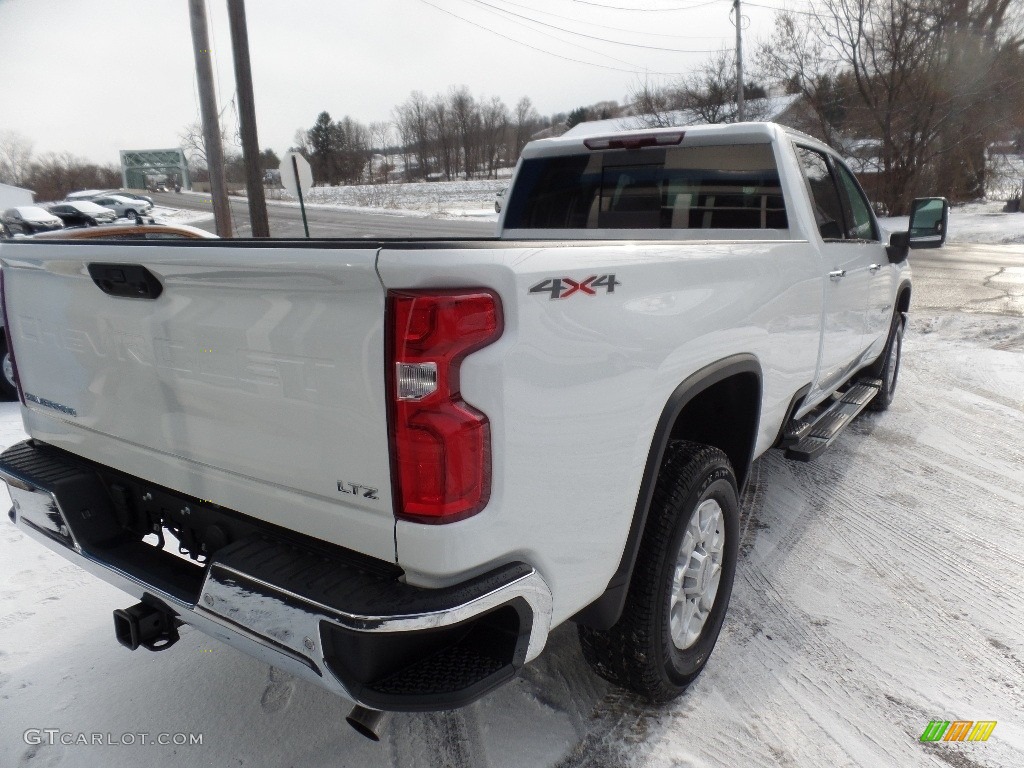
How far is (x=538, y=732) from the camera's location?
7.53 ft

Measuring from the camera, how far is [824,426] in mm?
3947

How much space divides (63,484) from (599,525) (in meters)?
1.67

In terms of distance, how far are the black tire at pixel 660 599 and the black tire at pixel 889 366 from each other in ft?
11.8

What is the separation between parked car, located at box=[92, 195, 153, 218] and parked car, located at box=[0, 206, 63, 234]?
9.17 m

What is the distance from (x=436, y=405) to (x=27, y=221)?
34847 mm

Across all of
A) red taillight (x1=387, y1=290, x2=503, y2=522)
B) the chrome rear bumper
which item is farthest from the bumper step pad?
red taillight (x1=387, y1=290, x2=503, y2=522)

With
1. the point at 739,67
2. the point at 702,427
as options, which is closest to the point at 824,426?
the point at 702,427

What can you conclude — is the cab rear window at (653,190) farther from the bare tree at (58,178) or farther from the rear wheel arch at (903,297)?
the bare tree at (58,178)

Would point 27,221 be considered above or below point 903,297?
below

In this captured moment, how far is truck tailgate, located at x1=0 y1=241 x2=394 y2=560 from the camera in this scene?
1573 millimetres

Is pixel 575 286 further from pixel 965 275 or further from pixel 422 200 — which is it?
pixel 422 200

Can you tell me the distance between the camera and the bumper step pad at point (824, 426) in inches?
137

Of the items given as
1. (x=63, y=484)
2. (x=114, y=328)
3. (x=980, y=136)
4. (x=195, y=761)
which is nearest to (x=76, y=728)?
(x=195, y=761)

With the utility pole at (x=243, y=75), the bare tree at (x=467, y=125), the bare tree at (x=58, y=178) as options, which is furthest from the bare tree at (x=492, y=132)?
the utility pole at (x=243, y=75)
